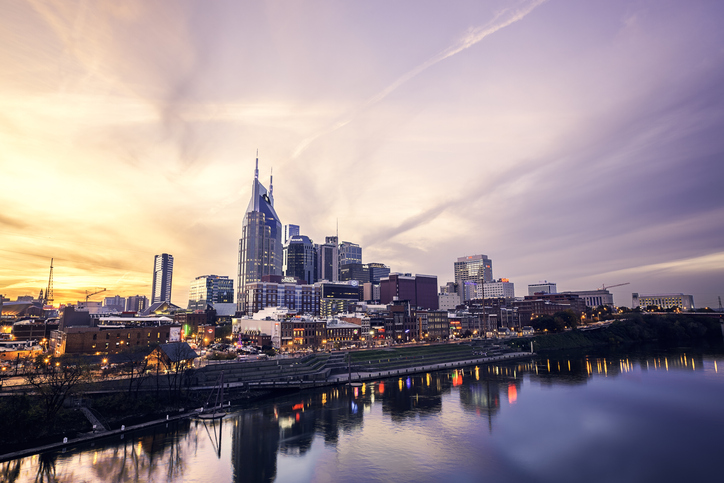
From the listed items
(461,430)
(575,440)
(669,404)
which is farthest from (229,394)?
(669,404)

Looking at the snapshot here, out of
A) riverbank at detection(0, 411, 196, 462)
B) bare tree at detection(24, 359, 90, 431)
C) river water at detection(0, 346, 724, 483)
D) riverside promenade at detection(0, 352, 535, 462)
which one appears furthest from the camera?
bare tree at detection(24, 359, 90, 431)

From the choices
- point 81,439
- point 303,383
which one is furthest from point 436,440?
point 81,439

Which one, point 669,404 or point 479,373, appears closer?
point 669,404

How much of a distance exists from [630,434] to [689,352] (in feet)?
412

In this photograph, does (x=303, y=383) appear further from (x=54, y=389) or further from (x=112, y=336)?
(x=112, y=336)

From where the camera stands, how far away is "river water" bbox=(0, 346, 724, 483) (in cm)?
4656

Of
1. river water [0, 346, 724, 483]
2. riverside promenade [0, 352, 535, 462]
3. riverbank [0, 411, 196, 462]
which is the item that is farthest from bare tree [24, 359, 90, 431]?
river water [0, 346, 724, 483]

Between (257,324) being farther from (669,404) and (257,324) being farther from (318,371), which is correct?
(669,404)

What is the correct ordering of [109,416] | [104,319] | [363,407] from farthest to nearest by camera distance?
[104,319] → [363,407] → [109,416]

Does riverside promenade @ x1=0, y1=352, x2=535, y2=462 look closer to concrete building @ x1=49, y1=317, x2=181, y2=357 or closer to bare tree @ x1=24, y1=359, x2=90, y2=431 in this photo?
bare tree @ x1=24, y1=359, x2=90, y2=431

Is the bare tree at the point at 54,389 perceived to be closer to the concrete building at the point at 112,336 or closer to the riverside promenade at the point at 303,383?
the riverside promenade at the point at 303,383

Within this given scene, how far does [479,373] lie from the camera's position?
11681 centimetres

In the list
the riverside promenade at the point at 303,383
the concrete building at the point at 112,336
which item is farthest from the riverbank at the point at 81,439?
the concrete building at the point at 112,336

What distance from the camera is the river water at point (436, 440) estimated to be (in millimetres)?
46562
